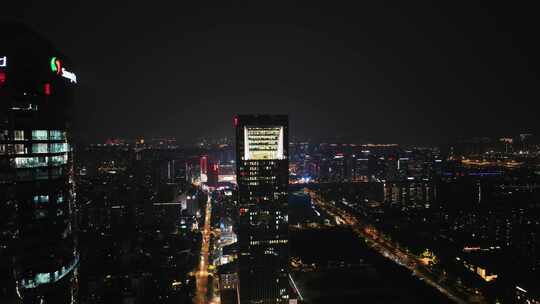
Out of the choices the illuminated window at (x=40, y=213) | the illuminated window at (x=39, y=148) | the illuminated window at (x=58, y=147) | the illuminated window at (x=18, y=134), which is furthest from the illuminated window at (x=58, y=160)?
the illuminated window at (x=40, y=213)

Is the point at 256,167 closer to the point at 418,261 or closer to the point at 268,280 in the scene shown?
the point at 268,280

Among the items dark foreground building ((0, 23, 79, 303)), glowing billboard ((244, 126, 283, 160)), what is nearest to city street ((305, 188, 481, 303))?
glowing billboard ((244, 126, 283, 160))

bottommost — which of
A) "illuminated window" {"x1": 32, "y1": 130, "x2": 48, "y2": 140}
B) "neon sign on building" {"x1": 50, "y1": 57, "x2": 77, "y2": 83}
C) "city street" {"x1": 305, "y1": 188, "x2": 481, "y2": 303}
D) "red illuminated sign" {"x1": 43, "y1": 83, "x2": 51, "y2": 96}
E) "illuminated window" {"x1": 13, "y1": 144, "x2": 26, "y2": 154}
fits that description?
"city street" {"x1": 305, "y1": 188, "x2": 481, "y2": 303}

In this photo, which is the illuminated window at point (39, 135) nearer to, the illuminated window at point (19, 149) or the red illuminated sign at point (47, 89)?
the illuminated window at point (19, 149)

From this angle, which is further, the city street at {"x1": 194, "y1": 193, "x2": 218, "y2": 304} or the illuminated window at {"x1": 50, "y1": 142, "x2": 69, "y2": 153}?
the city street at {"x1": 194, "y1": 193, "x2": 218, "y2": 304}

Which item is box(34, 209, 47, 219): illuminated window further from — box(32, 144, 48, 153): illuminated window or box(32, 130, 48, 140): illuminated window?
box(32, 130, 48, 140): illuminated window

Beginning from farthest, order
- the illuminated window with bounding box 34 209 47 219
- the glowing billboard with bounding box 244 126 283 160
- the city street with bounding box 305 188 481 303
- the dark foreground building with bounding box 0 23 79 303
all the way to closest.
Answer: the glowing billboard with bounding box 244 126 283 160
the city street with bounding box 305 188 481 303
the illuminated window with bounding box 34 209 47 219
the dark foreground building with bounding box 0 23 79 303

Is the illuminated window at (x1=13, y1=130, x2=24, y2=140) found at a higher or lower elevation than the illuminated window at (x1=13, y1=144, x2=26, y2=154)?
higher
